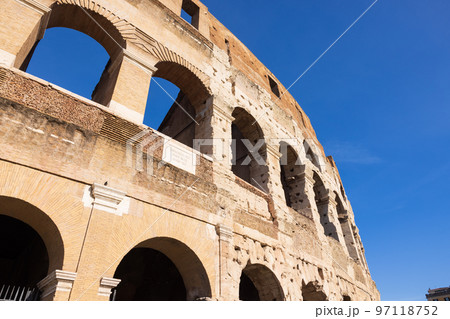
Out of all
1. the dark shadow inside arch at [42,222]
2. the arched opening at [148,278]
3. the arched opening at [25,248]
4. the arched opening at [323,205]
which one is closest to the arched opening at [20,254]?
the arched opening at [25,248]

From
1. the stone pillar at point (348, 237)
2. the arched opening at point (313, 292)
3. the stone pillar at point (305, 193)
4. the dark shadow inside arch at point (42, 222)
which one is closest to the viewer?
the dark shadow inside arch at point (42, 222)

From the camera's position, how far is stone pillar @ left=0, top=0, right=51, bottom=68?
16.5ft

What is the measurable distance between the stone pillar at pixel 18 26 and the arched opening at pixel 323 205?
10939 millimetres

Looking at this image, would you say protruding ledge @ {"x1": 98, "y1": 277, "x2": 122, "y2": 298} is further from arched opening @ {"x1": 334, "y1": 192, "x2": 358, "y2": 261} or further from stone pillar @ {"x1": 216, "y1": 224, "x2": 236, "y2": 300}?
A: arched opening @ {"x1": 334, "y1": 192, "x2": 358, "y2": 261}

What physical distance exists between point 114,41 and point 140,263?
5777 millimetres

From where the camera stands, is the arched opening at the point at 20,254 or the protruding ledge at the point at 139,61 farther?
the arched opening at the point at 20,254

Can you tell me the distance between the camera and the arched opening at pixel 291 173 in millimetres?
11445

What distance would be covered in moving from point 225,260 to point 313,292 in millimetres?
4261

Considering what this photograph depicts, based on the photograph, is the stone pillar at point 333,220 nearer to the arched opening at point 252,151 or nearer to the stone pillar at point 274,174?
the stone pillar at point 274,174

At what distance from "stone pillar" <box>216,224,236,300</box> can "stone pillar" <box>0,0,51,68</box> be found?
476 cm

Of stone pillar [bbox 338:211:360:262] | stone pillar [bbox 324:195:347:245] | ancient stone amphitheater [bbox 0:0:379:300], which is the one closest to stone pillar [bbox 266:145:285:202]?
ancient stone amphitheater [bbox 0:0:379:300]

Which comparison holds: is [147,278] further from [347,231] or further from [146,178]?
[347,231]

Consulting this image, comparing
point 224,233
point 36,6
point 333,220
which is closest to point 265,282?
point 224,233
